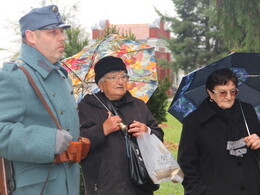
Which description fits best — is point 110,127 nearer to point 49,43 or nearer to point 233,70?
point 49,43

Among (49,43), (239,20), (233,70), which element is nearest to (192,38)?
(239,20)

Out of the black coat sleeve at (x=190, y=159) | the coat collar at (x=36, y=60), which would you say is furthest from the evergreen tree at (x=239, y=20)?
the coat collar at (x=36, y=60)

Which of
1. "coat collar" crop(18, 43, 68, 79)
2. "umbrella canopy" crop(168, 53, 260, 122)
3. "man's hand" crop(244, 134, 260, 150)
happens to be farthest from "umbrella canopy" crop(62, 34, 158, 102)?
"man's hand" crop(244, 134, 260, 150)

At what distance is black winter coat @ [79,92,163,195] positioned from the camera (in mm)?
3123

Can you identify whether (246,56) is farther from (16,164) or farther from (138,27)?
(138,27)

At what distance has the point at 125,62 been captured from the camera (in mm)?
4238

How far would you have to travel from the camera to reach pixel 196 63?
3431 centimetres

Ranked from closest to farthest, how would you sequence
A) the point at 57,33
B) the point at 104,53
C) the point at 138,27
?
1. the point at 57,33
2. the point at 104,53
3. the point at 138,27

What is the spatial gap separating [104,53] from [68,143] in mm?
1793

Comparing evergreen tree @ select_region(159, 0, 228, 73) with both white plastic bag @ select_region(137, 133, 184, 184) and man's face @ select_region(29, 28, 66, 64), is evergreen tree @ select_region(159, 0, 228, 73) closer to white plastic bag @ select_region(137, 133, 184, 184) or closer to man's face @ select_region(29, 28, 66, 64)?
white plastic bag @ select_region(137, 133, 184, 184)

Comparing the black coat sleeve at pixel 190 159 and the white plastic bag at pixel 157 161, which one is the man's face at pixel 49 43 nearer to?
the white plastic bag at pixel 157 161

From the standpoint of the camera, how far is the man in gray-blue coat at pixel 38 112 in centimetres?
228

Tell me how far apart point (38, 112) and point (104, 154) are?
932mm

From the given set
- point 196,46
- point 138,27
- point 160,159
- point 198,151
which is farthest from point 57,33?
point 138,27
